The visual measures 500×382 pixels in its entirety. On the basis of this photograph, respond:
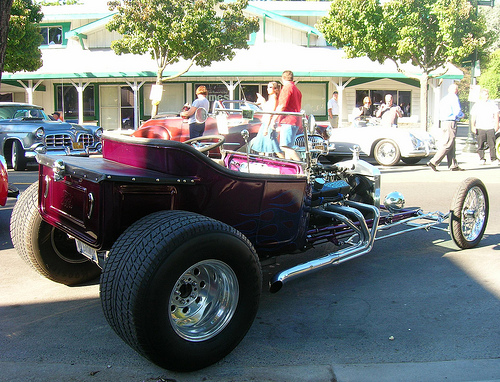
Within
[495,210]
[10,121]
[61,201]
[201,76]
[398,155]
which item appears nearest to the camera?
[61,201]

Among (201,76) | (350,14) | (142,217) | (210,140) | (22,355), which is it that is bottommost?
(22,355)

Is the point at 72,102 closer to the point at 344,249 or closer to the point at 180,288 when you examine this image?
the point at 344,249

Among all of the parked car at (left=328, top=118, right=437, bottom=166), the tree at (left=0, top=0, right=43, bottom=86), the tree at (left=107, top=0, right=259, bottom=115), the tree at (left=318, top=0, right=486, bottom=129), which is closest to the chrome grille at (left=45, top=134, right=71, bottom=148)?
the parked car at (left=328, top=118, right=437, bottom=166)

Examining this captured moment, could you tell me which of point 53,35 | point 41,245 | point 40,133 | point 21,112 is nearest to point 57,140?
point 40,133

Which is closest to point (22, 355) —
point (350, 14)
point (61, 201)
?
point (61, 201)

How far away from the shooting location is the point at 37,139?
11.7 m

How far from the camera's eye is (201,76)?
23.7m

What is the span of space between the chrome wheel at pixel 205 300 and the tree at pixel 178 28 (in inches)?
631

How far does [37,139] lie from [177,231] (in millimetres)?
10040

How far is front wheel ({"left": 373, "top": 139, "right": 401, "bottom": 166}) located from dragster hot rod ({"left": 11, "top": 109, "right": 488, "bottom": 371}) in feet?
29.3

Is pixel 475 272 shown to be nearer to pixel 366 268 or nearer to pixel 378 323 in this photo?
pixel 366 268

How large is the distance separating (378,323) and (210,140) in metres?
2.35

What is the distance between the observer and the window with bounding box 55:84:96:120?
27.7 m

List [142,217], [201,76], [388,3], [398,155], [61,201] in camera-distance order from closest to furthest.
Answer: [142,217] → [61,201] → [398,155] → [388,3] → [201,76]
